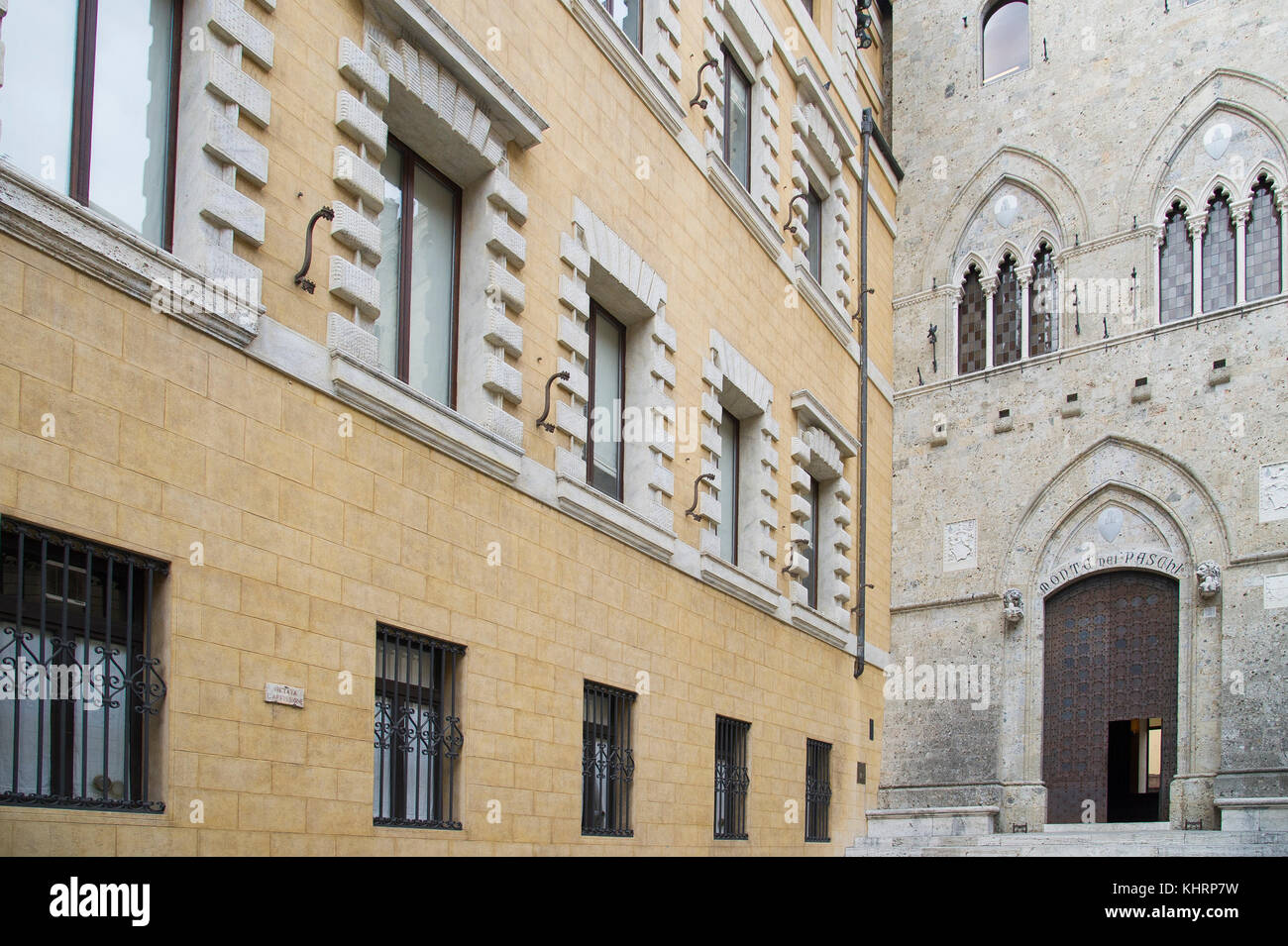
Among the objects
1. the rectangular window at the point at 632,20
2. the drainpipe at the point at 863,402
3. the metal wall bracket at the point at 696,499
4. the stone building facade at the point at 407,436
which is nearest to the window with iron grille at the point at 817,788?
the stone building facade at the point at 407,436

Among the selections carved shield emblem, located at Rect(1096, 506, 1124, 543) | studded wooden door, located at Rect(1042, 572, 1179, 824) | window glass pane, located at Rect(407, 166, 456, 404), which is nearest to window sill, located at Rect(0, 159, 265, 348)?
window glass pane, located at Rect(407, 166, 456, 404)


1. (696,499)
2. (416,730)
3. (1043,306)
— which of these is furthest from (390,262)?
(1043,306)

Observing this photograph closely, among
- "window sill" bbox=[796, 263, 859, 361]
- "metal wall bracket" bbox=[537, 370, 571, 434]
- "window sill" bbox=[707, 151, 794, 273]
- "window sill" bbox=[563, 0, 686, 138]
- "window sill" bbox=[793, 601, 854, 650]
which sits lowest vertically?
"window sill" bbox=[793, 601, 854, 650]

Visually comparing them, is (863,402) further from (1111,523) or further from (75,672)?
(75,672)

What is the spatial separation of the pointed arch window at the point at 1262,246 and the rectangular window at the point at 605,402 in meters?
9.26

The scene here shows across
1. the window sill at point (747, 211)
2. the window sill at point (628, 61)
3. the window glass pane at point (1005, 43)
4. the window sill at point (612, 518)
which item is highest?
the window glass pane at point (1005, 43)

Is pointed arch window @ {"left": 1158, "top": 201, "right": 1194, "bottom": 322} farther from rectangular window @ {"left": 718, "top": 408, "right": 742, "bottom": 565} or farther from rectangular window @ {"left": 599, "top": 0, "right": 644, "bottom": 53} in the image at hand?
rectangular window @ {"left": 599, "top": 0, "right": 644, "bottom": 53}

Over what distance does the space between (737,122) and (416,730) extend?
9663 millimetres

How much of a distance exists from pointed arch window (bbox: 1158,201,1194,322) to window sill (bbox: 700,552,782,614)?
717 cm

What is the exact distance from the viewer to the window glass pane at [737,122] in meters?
17.0

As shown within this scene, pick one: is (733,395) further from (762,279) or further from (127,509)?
(127,509)

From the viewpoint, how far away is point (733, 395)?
16141mm

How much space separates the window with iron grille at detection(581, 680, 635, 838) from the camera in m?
12.4

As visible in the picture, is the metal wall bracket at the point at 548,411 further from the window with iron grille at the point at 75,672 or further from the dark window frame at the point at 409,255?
the window with iron grille at the point at 75,672
